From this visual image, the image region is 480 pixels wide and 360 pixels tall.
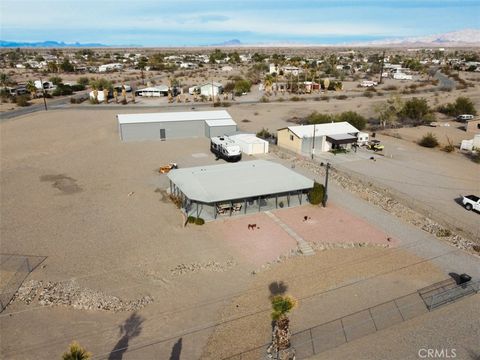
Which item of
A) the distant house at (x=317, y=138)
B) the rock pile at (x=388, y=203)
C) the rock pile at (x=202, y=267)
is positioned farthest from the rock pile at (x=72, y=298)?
the distant house at (x=317, y=138)

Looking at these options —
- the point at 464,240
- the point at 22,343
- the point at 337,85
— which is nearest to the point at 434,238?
the point at 464,240

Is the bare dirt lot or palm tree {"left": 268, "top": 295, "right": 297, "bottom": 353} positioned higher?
palm tree {"left": 268, "top": 295, "right": 297, "bottom": 353}

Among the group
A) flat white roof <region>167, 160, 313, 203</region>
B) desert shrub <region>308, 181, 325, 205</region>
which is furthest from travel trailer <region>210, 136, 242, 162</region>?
desert shrub <region>308, 181, 325, 205</region>

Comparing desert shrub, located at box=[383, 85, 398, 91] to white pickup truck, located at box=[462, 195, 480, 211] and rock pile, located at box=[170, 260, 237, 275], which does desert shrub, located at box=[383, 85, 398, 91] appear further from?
rock pile, located at box=[170, 260, 237, 275]

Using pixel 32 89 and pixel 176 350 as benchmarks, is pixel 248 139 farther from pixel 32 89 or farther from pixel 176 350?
pixel 32 89

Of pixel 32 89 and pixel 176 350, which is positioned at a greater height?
pixel 32 89

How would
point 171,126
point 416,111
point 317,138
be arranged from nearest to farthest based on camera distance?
point 317,138, point 171,126, point 416,111

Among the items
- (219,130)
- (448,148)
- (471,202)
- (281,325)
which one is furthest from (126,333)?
(448,148)
